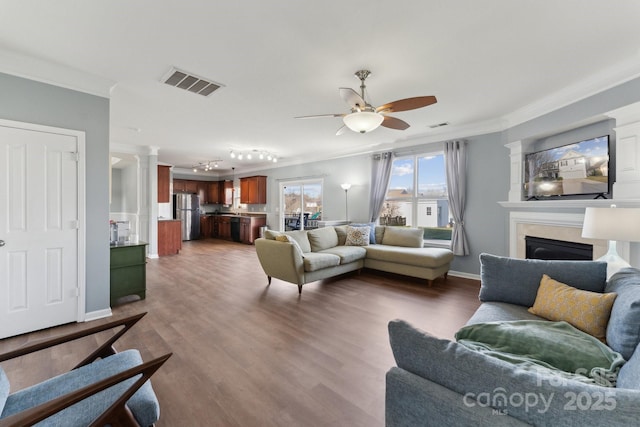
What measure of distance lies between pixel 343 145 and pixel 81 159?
182 inches

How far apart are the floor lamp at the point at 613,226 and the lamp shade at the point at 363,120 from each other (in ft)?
6.78

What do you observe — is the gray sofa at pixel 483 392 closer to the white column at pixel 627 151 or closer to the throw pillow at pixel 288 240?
the white column at pixel 627 151

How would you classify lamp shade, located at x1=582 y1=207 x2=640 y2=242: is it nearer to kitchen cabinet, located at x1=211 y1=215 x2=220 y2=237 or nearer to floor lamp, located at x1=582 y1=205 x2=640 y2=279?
floor lamp, located at x1=582 y1=205 x2=640 y2=279

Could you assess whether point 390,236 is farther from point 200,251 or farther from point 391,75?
point 200,251

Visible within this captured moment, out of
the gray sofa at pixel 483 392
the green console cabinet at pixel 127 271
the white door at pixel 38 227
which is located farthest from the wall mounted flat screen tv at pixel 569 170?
the white door at pixel 38 227

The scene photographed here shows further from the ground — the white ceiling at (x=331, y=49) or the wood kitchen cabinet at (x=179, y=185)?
the white ceiling at (x=331, y=49)

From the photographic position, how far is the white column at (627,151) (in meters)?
2.59

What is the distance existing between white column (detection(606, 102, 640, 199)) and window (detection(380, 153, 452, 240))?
2.45 meters

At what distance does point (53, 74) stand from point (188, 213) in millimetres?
6874

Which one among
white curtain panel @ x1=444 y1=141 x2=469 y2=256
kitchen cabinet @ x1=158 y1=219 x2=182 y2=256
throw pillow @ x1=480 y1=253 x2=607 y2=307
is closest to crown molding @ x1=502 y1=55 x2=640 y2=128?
white curtain panel @ x1=444 y1=141 x2=469 y2=256

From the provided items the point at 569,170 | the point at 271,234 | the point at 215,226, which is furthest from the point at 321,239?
the point at 215,226

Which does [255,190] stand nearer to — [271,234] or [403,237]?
[271,234]

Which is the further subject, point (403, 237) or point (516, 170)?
point (403, 237)

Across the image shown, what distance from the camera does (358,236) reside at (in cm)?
524
